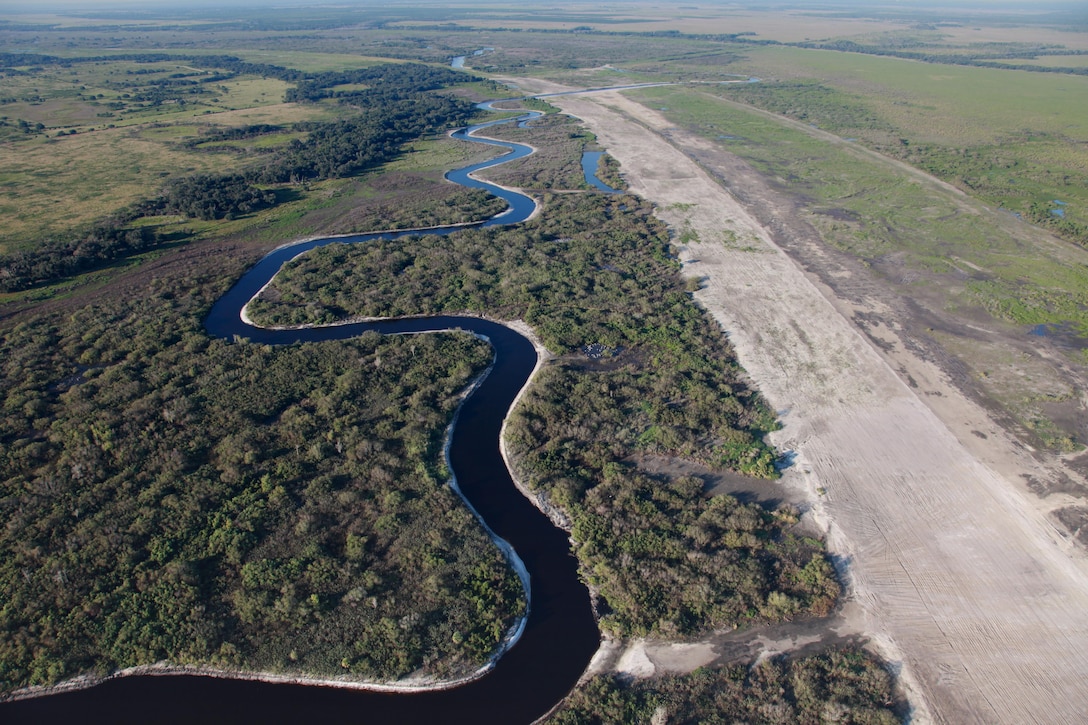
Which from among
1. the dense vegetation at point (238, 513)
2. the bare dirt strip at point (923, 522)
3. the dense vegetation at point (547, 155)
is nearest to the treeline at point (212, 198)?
the dense vegetation at point (238, 513)

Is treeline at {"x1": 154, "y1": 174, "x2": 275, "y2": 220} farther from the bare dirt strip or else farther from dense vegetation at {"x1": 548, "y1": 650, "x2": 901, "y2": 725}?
dense vegetation at {"x1": 548, "y1": 650, "x2": 901, "y2": 725}

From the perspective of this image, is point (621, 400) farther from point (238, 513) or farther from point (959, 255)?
point (959, 255)

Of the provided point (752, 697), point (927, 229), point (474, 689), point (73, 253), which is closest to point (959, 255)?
point (927, 229)

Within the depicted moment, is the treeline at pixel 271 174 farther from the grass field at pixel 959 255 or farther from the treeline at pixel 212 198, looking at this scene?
the grass field at pixel 959 255

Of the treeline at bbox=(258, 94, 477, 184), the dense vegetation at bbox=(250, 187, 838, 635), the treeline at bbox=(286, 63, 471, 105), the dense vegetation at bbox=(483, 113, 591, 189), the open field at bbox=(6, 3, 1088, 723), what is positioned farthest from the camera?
the treeline at bbox=(286, 63, 471, 105)

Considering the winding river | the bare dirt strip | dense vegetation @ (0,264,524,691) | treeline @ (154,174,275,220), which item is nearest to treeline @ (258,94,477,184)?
treeline @ (154,174,275,220)
